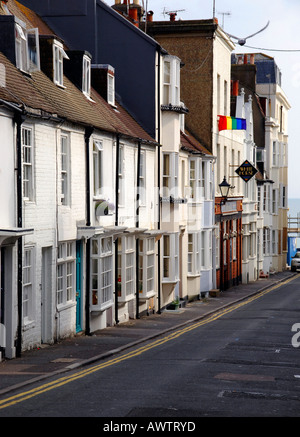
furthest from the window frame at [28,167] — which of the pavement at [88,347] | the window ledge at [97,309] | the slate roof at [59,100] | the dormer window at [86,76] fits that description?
the dormer window at [86,76]

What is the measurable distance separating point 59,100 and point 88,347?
708 cm

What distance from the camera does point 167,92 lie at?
35156 millimetres

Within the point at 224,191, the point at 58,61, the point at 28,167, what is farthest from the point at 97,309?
the point at 224,191

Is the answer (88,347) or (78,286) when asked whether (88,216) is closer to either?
(78,286)

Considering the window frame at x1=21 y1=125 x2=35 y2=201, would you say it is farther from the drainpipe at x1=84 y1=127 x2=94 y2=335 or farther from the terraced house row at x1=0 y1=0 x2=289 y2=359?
the drainpipe at x1=84 y1=127 x2=94 y2=335

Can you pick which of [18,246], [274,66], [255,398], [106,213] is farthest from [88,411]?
[274,66]

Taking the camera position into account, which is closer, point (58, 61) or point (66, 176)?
point (66, 176)

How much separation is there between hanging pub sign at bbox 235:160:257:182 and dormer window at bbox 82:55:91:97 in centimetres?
2111

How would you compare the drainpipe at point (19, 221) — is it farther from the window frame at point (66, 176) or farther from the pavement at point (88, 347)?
the window frame at point (66, 176)

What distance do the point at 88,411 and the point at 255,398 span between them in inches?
131

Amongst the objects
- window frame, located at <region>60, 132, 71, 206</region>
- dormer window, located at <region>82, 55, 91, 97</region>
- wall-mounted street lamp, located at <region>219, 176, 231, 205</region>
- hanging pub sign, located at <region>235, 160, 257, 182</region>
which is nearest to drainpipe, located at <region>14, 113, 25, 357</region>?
window frame, located at <region>60, 132, 71, 206</region>

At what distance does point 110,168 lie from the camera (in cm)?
2809

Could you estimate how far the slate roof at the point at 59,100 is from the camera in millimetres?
Result: 21158

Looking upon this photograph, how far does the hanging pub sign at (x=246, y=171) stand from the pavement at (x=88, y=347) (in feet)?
39.7
